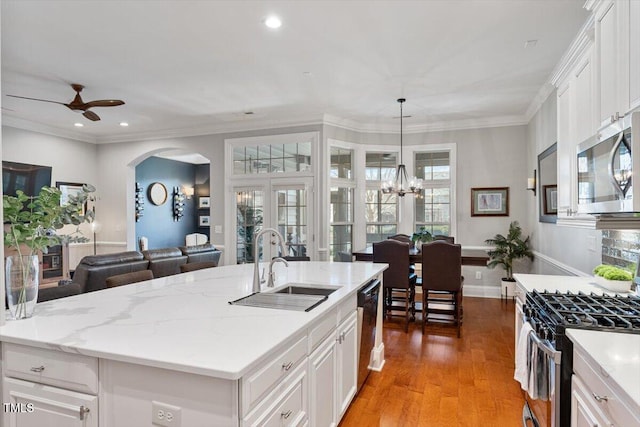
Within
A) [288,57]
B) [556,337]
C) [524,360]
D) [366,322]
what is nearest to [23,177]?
[288,57]

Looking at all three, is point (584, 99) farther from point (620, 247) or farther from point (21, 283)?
point (21, 283)

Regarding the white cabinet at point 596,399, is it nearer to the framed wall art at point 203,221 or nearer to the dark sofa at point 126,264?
the dark sofa at point 126,264

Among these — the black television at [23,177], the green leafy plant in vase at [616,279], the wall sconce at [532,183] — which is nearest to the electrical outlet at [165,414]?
the green leafy plant in vase at [616,279]

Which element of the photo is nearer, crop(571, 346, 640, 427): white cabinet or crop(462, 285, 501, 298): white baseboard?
crop(571, 346, 640, 427): white cabinet

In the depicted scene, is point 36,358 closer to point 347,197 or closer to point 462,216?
point 347,197

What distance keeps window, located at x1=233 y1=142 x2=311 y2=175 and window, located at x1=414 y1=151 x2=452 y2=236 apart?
2006mm

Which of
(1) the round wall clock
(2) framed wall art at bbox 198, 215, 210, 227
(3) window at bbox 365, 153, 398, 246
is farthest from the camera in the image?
(2) framed wall art at bbox 198, 215, 210, 227

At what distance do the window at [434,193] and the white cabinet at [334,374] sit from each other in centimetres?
416

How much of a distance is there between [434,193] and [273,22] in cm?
424

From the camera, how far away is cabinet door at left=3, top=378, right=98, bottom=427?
4.25ft

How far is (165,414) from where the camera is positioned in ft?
3.90

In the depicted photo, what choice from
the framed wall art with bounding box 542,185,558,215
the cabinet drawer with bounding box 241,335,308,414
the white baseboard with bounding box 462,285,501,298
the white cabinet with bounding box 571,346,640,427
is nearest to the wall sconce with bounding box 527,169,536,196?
the framed wall art with bounding box 542,185,558,215

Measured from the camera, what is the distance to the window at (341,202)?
5.96 m

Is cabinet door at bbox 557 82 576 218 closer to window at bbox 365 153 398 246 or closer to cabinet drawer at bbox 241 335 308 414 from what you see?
cabinet drawer at bbox 241 335 308 414
